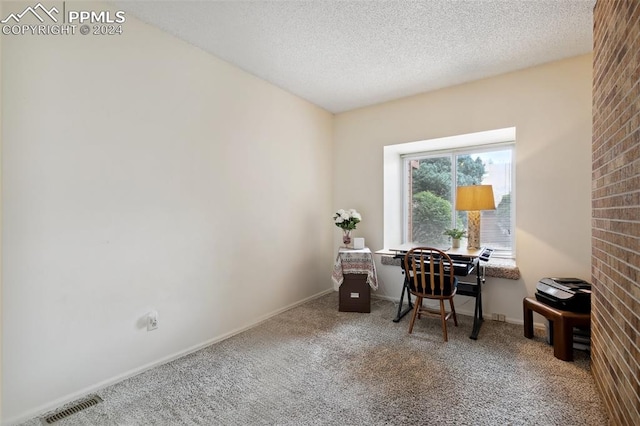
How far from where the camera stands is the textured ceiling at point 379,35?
2.01 m

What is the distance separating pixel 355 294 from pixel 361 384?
1.37m

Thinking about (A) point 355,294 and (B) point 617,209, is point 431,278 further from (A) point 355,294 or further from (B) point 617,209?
(B) point 617,209

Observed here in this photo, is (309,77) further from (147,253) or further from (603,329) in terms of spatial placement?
(603,329)

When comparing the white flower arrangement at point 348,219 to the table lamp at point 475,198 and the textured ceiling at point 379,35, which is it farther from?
the textured ceiling at point 379,35

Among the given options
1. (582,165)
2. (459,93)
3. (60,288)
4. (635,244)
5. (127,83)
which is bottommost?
(60,288)

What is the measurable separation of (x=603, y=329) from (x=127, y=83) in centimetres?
347

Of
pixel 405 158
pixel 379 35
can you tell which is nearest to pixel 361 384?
pixel 379 35

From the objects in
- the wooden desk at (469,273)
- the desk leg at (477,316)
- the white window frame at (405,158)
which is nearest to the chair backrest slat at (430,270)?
the wooden desk at (469,273)

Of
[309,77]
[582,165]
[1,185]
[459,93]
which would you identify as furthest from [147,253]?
[582,165]

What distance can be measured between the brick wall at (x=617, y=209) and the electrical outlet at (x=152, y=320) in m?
2.76

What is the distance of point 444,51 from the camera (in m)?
2.54

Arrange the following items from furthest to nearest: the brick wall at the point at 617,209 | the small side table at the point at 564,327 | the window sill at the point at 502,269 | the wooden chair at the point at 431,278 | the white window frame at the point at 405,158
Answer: the white window frame at the point at 405,158 < the window sill at the point at 502,269 < the wooden chair at the point at 431,278 < the small side table at the point at 564,327 < the brick wall at the point at 617,209

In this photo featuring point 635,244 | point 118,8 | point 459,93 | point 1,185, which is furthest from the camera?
A: point 459,93

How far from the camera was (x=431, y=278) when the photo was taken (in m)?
2.63
